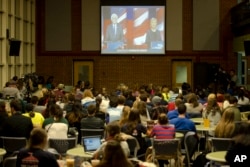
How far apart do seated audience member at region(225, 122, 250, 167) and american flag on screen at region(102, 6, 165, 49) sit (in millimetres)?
20319

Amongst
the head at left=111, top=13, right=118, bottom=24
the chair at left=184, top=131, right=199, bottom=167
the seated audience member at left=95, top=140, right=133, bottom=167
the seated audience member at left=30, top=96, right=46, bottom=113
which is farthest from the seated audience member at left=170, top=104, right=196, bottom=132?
the head at left=111, top=13, right=118, bottom=24

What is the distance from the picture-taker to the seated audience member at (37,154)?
6.87 m

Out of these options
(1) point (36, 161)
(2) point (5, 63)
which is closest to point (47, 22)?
(2) point (5, 63)

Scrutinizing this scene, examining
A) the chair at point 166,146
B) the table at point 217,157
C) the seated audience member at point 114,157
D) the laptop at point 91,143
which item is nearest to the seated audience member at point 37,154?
the seated audience member at point 114,157

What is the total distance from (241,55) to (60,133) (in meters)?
19.0

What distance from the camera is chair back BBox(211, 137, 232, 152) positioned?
969cm

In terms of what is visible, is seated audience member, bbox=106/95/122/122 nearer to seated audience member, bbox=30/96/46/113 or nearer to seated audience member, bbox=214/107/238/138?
seated audience member, bbox=30/96/46/113

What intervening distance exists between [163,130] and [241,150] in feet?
11.6

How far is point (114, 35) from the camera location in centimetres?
2723

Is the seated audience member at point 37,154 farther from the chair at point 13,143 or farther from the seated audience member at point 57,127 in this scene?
the seated audience member at point 57,127

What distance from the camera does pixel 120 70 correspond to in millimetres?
27891

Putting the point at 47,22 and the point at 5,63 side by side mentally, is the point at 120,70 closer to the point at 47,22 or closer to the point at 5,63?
the point at 47,22

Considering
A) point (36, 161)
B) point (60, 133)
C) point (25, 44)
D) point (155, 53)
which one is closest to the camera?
point (36, 161)

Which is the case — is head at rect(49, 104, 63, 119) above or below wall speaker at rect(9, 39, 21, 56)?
below
